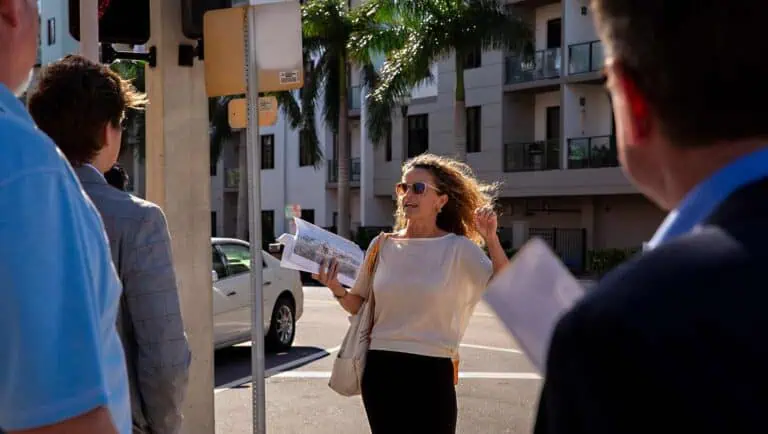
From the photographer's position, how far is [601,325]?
868mm

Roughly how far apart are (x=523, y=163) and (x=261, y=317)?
2822 centimetres

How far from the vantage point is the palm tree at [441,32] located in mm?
24547

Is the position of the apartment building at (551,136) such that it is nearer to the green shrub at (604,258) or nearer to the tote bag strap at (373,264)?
the green shrub at (604,258)

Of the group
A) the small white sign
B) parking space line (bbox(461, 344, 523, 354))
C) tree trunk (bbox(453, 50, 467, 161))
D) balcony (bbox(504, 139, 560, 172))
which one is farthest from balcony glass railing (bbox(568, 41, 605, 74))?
the small white sign

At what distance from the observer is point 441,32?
24.6 meters

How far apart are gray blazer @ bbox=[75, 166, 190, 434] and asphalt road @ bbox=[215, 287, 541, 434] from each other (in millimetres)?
3246

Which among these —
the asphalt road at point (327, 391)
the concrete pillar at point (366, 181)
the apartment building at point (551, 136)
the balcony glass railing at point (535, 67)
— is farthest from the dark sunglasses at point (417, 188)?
the concrete pillar at point (366, 181)

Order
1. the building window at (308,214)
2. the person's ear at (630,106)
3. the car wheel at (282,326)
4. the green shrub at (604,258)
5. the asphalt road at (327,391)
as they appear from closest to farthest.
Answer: the person's ear at (630,106), the asphalt road at (327,391), the car wheel at (282,326), the green shrub at (604,258), the building window at (308,214)

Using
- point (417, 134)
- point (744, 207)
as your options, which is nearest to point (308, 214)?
point (417, 134)

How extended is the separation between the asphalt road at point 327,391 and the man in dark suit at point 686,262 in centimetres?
474

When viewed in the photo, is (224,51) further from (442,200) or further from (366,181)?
(366,181)

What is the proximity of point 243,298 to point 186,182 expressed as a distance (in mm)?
5761

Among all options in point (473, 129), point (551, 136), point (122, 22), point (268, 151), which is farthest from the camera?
point (268, 151)

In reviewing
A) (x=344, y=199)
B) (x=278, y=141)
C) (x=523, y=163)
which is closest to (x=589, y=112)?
(x=523, y=163)
